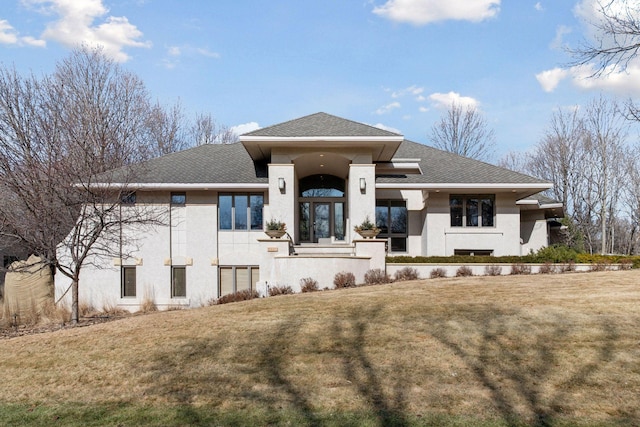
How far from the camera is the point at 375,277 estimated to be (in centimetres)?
1648

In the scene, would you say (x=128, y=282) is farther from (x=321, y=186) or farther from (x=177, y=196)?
(x=321, y=186)

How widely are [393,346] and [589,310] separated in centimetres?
479

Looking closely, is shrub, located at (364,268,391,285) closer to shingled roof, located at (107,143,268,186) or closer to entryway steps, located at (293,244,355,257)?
entryway steps, located at (293,244,355,257)

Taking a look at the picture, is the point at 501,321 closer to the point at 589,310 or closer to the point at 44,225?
the point at 589,310

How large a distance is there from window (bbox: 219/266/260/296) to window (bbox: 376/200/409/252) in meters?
5.87

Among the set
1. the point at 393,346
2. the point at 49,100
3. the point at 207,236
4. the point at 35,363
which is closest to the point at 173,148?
the point at 49,100

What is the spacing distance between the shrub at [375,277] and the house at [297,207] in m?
1.29

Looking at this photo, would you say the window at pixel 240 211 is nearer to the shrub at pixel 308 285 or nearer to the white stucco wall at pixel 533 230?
the shrub at pixel 308 285

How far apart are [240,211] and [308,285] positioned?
636 cm

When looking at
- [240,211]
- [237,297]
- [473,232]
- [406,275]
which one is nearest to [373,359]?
[237,297]

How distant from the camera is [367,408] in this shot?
650 centimetres

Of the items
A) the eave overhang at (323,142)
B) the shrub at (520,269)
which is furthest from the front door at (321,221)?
the shrub at (520,269)

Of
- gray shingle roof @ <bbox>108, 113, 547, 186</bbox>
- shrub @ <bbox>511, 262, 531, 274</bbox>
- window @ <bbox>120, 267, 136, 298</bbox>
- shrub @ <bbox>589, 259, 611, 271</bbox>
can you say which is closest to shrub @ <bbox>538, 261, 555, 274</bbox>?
shrub @ <bbox>511, 262, 531, 274</bbox>

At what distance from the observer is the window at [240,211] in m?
20.7
